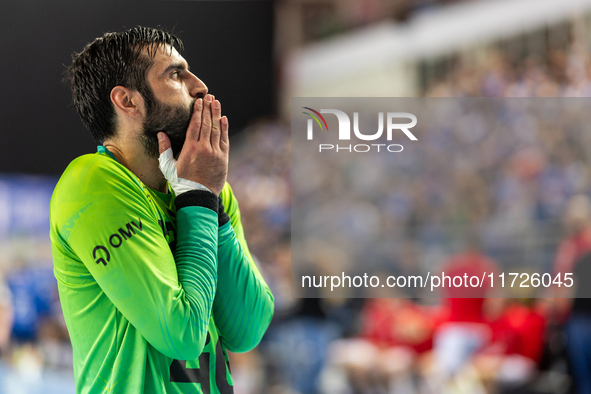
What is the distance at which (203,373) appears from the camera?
121 cm

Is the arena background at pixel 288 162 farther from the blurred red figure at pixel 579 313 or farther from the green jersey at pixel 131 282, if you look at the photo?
the green jersey at pixel 131 282

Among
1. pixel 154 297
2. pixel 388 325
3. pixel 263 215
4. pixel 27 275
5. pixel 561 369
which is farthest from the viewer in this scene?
pixel 263 215

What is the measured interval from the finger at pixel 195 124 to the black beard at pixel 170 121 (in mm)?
22

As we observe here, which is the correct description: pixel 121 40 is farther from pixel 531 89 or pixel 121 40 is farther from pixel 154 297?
pixel 531 89

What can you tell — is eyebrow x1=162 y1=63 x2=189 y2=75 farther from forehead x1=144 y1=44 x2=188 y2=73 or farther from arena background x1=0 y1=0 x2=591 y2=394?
arena background x1=0 y1=0 x2=591 y2=394

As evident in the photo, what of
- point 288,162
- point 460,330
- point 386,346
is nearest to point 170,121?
point 460,330

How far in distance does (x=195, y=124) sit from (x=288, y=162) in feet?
40.0

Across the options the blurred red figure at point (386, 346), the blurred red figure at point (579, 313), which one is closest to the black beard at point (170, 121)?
the blurred red figure at point (579, 313)

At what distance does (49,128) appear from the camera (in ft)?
9.75

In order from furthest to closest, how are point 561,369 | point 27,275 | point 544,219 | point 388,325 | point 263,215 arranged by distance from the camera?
point 263,215
point 27,275
point 544,219
point 388,325
point 561,369

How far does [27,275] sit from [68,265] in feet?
25.5

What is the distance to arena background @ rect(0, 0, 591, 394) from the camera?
11.5 feet

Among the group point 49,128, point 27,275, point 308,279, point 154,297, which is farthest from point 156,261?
point 27,275

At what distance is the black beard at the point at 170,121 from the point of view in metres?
1.23
